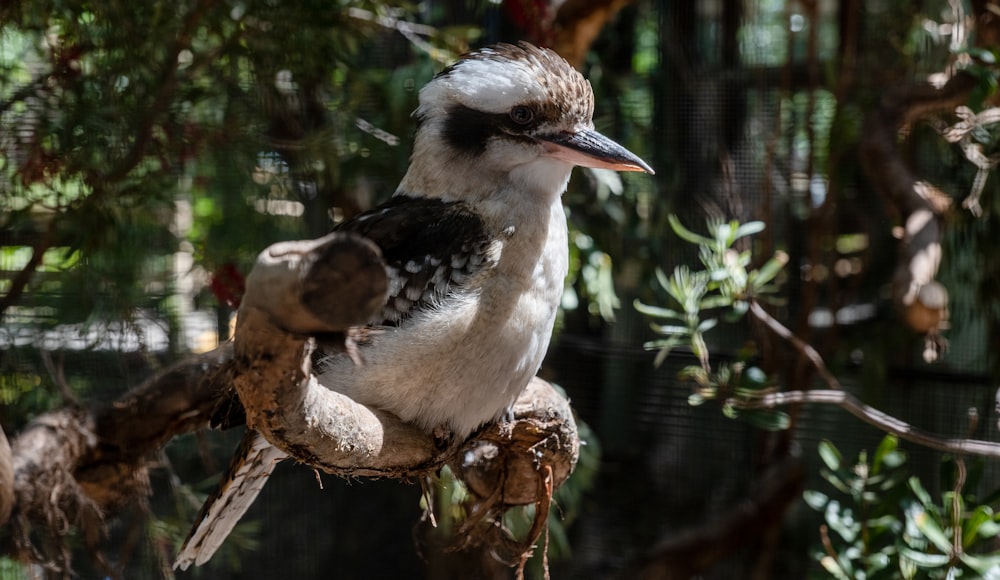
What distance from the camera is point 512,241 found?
1.17 metres

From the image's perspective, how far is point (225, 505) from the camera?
3.97 ft

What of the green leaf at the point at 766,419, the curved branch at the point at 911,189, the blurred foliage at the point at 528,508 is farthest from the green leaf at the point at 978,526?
the blurred foliage at the point at 528,508

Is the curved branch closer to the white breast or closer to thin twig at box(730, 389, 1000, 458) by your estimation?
thin twig at box(730, 389, 1000, 458)

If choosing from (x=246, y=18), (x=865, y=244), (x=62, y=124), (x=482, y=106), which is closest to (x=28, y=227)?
(x=62, y=124)

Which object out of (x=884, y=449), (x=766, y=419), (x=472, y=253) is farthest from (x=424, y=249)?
(x=884, y=449)

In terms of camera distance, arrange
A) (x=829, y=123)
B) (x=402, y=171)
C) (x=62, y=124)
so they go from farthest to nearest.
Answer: (x=829, y=123), (x=402, y=171), (x=62, y=124)

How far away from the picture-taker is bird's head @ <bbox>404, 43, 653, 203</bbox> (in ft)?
3.91

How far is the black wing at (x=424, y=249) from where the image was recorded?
1150mm

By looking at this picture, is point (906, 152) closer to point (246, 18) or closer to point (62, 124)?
point (246, 18)

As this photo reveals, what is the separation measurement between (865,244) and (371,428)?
2092mm

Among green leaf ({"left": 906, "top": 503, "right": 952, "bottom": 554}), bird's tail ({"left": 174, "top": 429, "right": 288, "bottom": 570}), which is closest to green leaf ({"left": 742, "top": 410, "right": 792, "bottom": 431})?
green leaf ({"left": 906, "top": 503, "right": 952, "bottom": 554})

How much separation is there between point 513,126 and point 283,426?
57 centimetres

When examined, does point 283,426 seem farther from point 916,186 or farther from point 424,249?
point 916,186

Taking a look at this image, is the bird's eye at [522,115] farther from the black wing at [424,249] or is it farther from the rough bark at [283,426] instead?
the rough bark at [283,426]
